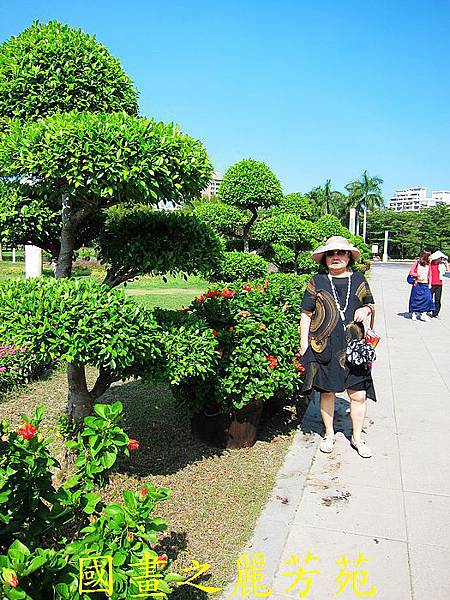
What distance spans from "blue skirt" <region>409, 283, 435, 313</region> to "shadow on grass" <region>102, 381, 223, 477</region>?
7.47 meters

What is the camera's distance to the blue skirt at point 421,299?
38.6ft

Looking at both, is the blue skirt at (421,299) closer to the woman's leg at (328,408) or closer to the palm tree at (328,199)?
the woman's leg at (328,408)

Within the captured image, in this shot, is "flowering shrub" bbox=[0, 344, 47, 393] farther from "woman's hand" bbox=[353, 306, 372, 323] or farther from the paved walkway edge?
"woman's hand" bbox=[353, 306, 372, 323]

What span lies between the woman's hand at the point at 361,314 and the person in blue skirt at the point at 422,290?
296 inches

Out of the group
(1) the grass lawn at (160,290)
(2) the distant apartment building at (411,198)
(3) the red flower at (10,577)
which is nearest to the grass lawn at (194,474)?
(3) the red flower at (10,577)

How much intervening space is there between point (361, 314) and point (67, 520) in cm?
271

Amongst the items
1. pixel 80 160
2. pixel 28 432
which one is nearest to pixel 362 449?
pixel 28 432

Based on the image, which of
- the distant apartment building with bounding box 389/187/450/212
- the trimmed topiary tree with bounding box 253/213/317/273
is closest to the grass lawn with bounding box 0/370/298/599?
the trimmed topiary tree with bounding box 253/213/317/273

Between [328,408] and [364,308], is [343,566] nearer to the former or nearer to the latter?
[328,408]

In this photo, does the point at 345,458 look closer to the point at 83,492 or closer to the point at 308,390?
the point at 308,390

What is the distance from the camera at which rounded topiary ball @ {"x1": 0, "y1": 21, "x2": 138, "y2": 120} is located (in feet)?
10.4

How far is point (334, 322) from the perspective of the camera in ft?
13.5

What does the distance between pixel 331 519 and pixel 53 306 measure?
2.08 m

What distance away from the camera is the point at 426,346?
9102mm
